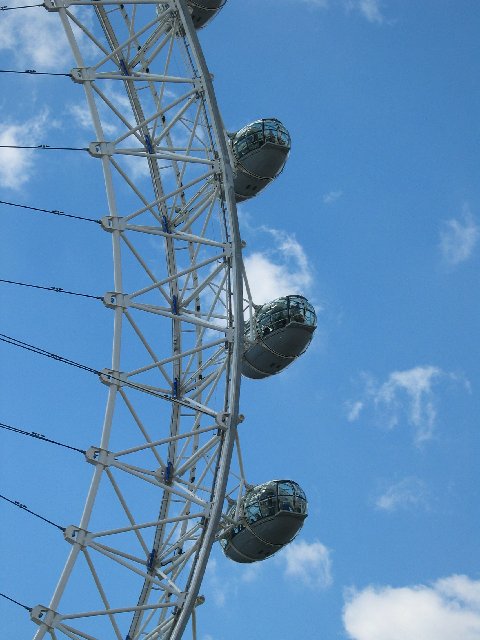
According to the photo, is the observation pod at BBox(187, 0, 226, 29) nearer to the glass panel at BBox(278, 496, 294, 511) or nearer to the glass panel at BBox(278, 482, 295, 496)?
the glass panel at BBox(278, 482, 295, 496)

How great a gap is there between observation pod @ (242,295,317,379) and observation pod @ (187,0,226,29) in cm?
1069

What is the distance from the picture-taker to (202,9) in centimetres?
4312

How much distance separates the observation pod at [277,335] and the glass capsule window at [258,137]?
497 cm

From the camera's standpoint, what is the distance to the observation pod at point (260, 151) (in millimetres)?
40125

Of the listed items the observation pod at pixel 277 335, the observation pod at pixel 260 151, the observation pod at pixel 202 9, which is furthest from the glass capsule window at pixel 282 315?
the observation pod at pixel 202 9

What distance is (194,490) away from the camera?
120 feet

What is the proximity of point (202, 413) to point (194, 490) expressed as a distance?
2.21 metres

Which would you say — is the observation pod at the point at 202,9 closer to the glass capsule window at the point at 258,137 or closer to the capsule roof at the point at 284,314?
the glass capsule window at the point at 258,137

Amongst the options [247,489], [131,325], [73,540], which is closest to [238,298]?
[131,325]

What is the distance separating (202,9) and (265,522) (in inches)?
675

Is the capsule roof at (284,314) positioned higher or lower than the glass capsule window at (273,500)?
higher

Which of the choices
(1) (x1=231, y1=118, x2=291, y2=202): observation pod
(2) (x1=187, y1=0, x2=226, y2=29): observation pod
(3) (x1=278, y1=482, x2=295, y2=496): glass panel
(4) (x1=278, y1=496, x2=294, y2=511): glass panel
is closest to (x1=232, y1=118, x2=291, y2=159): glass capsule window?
(1) (x1=231, y1=118, x2=291, y2=202): observation pod

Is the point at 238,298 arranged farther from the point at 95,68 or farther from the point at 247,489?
the point at 95,68

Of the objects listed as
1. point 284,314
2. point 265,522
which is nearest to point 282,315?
point 284,314
